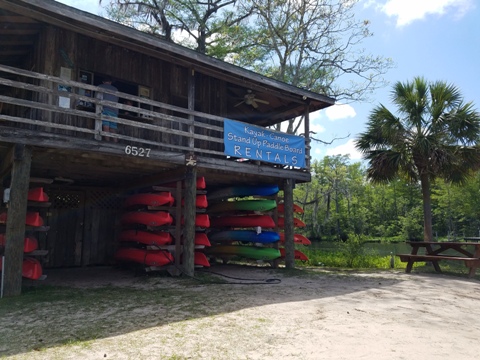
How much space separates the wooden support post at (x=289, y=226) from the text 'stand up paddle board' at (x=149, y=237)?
3.91 meters

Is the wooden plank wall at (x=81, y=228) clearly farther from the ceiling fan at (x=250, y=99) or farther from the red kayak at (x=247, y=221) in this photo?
the ceiling fan at (x=250, y=99)

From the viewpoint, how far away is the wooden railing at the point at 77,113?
6926 mm

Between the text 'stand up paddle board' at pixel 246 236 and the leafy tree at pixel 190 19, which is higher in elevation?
the leafy tree at pixel 190 19

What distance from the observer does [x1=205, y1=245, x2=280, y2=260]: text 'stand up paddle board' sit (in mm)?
11469

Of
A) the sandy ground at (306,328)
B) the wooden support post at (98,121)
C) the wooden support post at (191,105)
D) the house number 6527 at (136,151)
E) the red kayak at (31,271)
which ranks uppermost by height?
the wooden support post at (191,105)

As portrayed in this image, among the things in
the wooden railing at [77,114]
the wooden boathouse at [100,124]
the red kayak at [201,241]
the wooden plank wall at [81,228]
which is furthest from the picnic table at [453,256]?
the wooden plank wall at [81,228]

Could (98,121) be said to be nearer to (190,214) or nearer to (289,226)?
(190,214)

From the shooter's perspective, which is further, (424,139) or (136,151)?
(424,139)

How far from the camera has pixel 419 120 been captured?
13891 mm

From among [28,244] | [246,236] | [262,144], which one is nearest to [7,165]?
[28,244]

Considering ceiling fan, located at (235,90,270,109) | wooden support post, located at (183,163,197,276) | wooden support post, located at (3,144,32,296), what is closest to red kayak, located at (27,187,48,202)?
wooden support post, located at (3,144,32,296)

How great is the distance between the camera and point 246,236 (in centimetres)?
1166

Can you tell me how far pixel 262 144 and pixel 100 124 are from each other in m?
4.34

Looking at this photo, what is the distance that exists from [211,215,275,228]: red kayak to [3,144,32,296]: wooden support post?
20.8 feet
